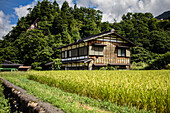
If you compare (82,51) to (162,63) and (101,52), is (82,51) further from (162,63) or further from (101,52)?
(162,63)

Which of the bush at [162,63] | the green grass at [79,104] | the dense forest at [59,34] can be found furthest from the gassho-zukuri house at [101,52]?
the green grass at [79,104]

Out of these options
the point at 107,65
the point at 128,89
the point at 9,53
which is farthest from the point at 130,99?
the point at 9,53

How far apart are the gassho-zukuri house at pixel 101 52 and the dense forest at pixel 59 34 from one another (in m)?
9.93

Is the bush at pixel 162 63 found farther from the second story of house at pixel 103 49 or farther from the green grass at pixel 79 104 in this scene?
the green grass at pixel 79 104

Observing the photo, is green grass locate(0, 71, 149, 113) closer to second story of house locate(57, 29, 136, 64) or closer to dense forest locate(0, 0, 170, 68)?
second story of house locate(57, 29, 136, 64)

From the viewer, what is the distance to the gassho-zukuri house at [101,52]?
2106cm

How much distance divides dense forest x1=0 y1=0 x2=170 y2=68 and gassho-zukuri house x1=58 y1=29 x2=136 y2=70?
9931 mm

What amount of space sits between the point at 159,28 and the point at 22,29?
44.0 meters

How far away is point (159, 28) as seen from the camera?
4553 cm

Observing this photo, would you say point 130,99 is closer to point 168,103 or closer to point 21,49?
point 168,103

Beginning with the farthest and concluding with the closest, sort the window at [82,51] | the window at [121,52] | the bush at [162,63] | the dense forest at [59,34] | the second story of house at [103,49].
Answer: the dense forest at [59,34]
the window at [121,52]
the bush at [162,63]
the window at [82,51]
the second story of house at [103,49]

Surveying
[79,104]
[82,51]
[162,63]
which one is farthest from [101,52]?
[79,104]

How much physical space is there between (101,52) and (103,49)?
577 mm

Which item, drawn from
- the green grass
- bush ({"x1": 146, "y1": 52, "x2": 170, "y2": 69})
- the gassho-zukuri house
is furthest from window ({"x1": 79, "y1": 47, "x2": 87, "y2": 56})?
the green grass
